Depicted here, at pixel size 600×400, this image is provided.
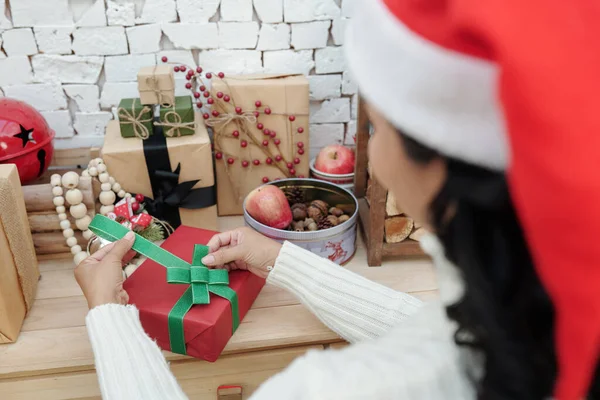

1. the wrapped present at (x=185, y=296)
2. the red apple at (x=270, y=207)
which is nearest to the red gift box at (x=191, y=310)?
the wrapped present at (x=185, y=296)

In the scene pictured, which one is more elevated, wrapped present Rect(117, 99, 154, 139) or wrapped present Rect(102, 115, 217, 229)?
wrapped present Rect(117, 99, 154, 139)

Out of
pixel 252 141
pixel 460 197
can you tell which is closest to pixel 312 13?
pixel 252 141

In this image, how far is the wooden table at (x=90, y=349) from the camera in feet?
2.58

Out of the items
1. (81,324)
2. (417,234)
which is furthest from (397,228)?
(81,324)

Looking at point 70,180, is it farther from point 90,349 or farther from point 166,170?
point 90,349

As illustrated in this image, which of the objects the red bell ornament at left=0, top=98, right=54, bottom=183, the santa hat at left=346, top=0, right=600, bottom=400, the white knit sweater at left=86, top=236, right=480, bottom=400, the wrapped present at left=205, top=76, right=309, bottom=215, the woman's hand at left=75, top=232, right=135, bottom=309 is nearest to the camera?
the santa hat at left=346, top=0, right=600, bottom=400

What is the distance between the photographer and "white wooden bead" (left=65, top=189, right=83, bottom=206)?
3.02 feet

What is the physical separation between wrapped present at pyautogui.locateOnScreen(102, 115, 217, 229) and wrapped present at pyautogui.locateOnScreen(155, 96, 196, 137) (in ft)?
0.04

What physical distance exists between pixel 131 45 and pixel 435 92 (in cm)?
90

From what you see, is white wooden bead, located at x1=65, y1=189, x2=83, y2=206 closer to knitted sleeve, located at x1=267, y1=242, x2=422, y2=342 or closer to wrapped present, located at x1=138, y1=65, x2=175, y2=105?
wrapped present, located at x1=138, y1=65, x2=175, y2=105

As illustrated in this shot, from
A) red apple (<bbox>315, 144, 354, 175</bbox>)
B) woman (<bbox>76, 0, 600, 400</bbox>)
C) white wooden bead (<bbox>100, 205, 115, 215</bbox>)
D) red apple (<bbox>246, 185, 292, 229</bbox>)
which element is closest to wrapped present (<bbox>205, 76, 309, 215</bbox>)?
red apple (<bbox>315, 144, 354, 175</bbox>)

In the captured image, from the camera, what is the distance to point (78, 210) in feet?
3.05

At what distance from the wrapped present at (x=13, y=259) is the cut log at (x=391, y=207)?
0.61 metres

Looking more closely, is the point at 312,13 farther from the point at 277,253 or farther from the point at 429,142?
the point at 429,142
